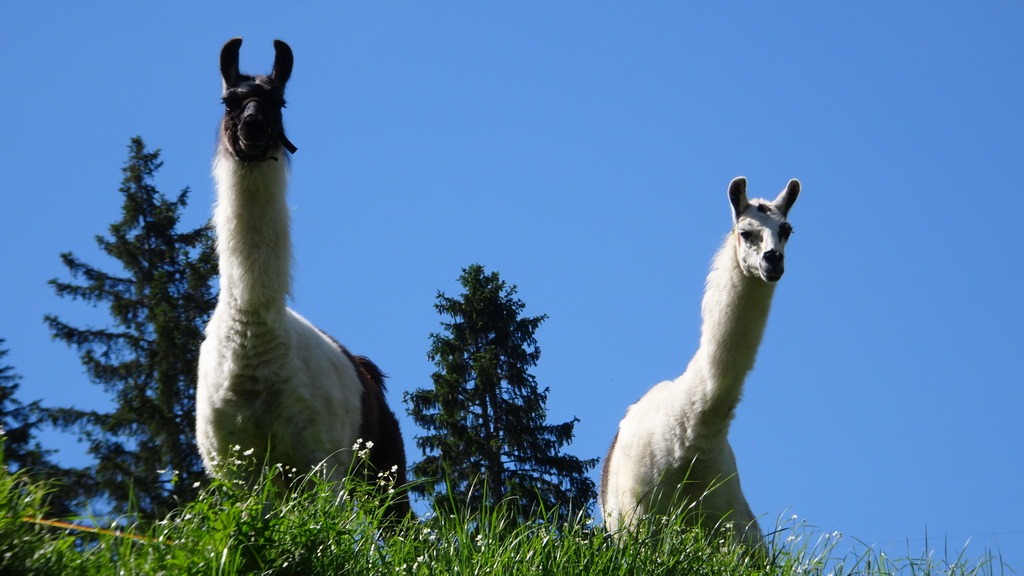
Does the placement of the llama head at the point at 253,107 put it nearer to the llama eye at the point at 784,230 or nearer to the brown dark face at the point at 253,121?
the brown dark face at the point at 253,121

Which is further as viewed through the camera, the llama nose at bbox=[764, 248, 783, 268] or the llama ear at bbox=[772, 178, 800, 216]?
the llama ear at bbox=[772, 178, 800, 216]

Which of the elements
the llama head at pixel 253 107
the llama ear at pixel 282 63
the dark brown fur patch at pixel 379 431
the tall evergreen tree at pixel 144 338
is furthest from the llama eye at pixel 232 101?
the tall evergreen tree at pixel 144 338

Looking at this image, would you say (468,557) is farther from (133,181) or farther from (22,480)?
(133,181)

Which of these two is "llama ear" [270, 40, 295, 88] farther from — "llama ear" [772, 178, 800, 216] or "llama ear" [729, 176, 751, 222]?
"llama ear" [772, 178, 800, 216]

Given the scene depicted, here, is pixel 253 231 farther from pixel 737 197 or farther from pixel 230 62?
pixel 737 197

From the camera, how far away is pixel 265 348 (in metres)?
7.18

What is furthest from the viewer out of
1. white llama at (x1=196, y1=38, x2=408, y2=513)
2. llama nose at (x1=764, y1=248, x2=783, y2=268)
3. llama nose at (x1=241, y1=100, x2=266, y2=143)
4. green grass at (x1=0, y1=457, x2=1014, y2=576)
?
llama nose at (x1=764, y1=248, x2=783, y2=268)

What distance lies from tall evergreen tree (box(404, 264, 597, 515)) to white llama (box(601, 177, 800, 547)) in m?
6.83

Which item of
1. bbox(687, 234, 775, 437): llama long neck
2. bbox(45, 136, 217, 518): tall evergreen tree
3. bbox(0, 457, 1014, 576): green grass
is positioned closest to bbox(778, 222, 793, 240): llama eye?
bbox(687, 234, 775, 437): llama long neck

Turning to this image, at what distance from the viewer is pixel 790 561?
6.38 metres

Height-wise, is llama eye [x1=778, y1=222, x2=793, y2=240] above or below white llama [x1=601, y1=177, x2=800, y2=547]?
above

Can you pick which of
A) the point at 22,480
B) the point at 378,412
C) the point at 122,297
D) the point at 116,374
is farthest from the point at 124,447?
the point at 22,480

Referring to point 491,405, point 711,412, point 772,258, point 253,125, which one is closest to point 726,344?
point 711,412

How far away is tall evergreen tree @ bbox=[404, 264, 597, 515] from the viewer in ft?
54.1
